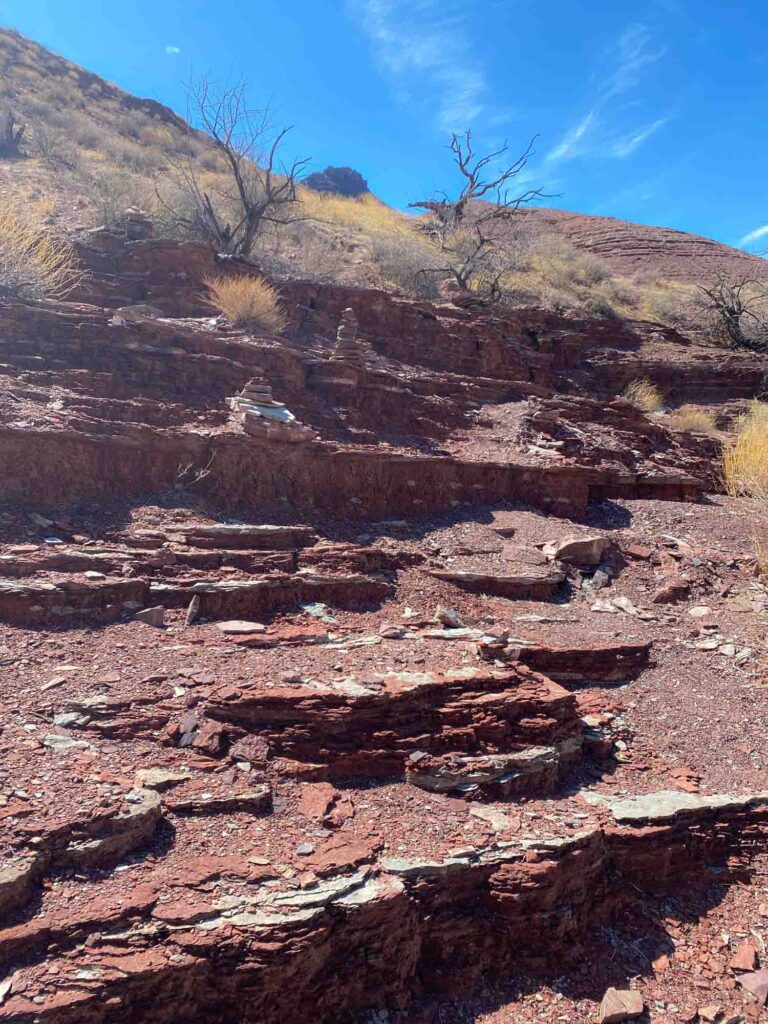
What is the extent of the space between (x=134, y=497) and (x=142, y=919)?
419cm

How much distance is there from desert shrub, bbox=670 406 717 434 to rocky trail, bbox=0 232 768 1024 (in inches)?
238

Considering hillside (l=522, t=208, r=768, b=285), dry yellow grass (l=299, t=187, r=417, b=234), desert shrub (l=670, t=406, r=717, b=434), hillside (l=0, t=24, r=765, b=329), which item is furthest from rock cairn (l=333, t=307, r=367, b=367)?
hillside (l=522, t=208, r=768, b=285)

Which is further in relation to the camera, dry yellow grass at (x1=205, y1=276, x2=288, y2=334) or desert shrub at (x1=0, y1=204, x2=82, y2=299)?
dry yellow grass at (x1=205, y1=276, x2=288, y2=334)

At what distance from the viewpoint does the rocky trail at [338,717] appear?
2.69 m

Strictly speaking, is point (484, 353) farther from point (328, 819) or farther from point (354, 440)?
point (328, 819)

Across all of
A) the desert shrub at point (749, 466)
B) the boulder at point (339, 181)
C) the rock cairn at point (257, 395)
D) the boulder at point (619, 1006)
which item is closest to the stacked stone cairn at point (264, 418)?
the rock cairn at point (257, 395)

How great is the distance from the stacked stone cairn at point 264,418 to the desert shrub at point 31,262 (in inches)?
109

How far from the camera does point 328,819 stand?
3.23m

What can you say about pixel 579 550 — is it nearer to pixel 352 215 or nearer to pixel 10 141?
pixel 10 141

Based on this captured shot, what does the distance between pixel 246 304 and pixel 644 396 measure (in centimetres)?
1028

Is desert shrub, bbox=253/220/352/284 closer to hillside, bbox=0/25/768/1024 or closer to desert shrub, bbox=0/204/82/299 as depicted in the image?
→ hillside, bbox=0/25/768/1024

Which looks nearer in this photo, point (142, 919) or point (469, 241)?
point (142, 919)

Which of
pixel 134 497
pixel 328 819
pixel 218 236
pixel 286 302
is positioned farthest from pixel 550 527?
pixel 218 236

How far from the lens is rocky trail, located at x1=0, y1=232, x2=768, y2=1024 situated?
2.69 metres
